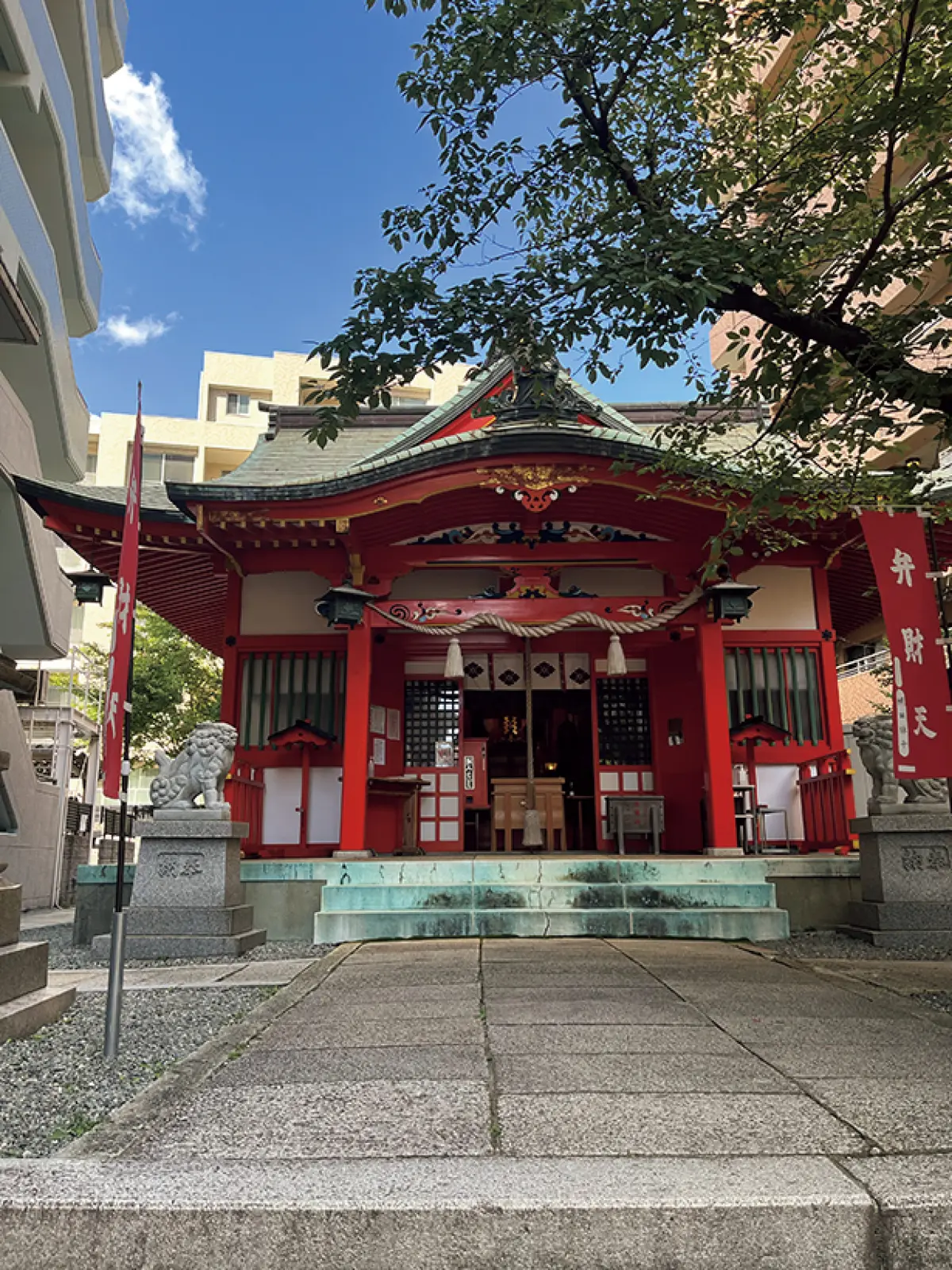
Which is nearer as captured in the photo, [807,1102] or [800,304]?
[807,1102]

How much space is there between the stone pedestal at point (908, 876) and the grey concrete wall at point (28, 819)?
41.4 feet

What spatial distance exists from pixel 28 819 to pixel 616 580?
1196 centimetres

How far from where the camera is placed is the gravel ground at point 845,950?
676cm

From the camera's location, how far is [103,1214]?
84.3 inches

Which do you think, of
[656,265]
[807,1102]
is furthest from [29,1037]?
[656,265]

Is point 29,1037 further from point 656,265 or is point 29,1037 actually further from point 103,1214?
point 656,265

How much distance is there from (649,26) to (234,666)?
7.91m

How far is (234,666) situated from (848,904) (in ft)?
23.7

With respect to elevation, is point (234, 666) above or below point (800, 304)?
below

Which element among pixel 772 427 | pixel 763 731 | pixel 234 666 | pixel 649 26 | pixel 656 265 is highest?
pixel 649 26

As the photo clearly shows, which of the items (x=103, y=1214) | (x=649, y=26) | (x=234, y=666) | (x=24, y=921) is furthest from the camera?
(x=24, y=921)

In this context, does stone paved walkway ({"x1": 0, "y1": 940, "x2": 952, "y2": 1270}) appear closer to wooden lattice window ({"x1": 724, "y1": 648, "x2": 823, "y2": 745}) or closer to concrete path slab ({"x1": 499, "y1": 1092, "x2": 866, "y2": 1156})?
concrete path slab ({"x1": 499, "y1": 1092, "x2": 866, "y2": 1156})

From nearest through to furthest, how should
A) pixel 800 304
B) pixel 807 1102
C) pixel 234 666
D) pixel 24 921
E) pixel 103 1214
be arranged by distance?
pixel 103 1214 → pixel 807 1102 → pixel 800 304 → pixel 234 666 → pixel 24 921

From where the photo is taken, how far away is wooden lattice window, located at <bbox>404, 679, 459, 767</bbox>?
1173 centimetres
